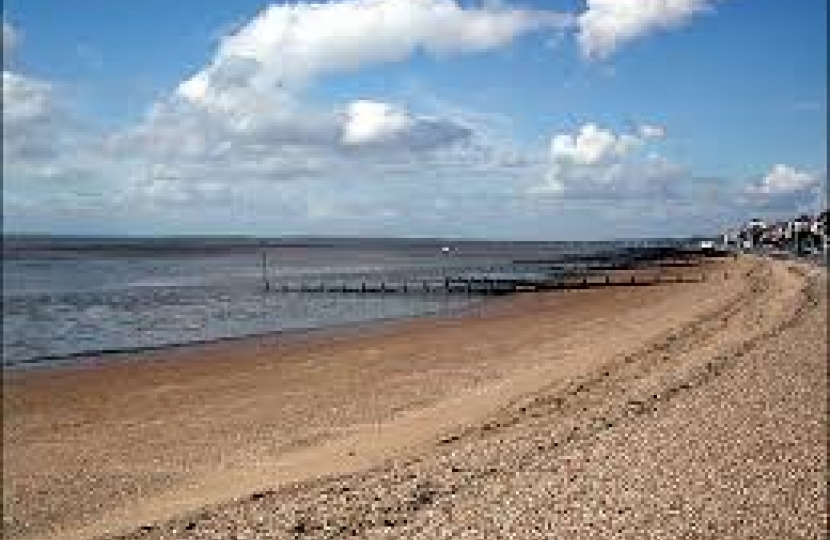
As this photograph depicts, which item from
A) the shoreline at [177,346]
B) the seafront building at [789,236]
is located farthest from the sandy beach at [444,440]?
the seafront building at [789,236]

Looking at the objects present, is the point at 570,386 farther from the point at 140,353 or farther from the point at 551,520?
the point at 140,353

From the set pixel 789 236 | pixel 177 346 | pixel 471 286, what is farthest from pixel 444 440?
pixel 789 236

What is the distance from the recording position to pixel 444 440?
15.9 meters

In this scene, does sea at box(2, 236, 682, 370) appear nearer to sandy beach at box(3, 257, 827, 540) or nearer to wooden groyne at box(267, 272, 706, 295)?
wooden groyne at box(267, 272, 706, 295)

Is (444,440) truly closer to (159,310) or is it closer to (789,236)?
(159,310)

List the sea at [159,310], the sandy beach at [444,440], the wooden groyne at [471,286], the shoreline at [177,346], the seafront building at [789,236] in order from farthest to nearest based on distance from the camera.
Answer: the seafront building at [789,236], the wooden groyne at [471,286], the sea at [159,310], the shoreline at [177,346], the sandy beach at [444,440]

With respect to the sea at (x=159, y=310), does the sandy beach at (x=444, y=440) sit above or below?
above

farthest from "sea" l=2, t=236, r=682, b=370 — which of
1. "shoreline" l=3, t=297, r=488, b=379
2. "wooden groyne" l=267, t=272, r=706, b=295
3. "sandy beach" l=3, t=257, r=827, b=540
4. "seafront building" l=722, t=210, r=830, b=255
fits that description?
"seafront building" l=722, t=210, r=830, b=255

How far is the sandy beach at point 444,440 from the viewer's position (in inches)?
434

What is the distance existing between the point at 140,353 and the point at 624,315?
1814 centimetres

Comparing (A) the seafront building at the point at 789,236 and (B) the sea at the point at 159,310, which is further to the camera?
(A) the seafront building at the point at 789,236

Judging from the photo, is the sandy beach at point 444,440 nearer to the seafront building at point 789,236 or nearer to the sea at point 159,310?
the sea at point 159,310

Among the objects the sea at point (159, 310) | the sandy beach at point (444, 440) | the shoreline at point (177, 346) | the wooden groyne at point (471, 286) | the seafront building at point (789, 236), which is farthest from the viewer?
the seafront building at point (789, 236)

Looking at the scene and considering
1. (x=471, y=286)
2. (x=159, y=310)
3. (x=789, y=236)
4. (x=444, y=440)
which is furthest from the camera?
(x=789, y=236)
